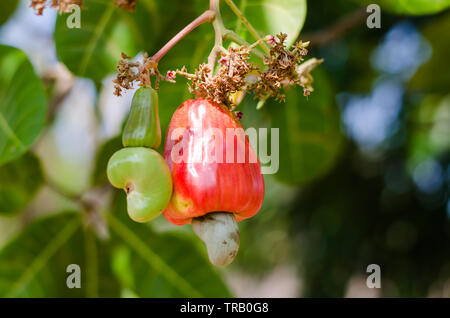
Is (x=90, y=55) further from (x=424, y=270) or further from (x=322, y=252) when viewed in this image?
(x=424, y=270)

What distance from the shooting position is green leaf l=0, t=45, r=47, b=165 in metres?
0.95

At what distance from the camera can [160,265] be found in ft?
4.36

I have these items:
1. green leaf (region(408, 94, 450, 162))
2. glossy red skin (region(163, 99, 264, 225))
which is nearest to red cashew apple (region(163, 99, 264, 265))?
glossy red skin (region(163, 99, 264, 225))

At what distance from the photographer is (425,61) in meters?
1.88

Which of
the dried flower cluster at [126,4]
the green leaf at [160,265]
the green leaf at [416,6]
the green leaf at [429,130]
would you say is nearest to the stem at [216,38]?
the dried flower cluster at [126,4]

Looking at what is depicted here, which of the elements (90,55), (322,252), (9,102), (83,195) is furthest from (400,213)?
(9,102)

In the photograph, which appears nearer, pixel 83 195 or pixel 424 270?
pixel 83 195

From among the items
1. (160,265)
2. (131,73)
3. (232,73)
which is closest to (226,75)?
(232,73)

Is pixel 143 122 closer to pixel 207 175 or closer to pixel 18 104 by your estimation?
pixel 207 175

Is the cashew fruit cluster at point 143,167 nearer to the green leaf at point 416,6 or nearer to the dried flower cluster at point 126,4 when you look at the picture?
the dried flower cluster at point 126,4

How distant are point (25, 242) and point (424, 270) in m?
1.34

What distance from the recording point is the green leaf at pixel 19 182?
128 cm

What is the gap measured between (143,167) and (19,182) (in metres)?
0.80

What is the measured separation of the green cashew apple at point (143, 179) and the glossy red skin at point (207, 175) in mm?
25
